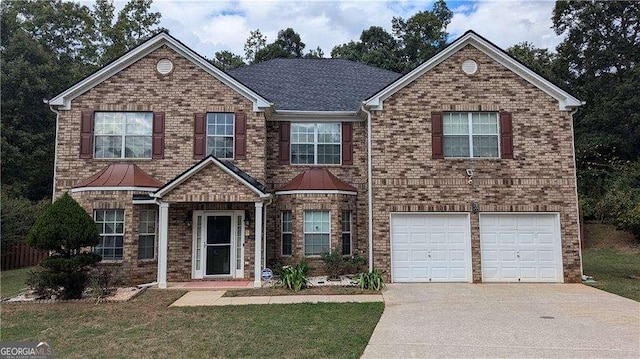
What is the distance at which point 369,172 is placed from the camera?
13.4 m

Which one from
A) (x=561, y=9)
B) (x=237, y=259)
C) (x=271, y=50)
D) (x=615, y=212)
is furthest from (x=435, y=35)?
(x=237, y=259)

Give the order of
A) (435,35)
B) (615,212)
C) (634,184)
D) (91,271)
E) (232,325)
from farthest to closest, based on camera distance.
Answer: (435,35) → (634,184) → (615,212) → (91,271) → (232,325)

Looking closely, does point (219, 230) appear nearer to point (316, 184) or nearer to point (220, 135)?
point (220, 135)

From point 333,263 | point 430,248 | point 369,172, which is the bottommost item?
point 333,263

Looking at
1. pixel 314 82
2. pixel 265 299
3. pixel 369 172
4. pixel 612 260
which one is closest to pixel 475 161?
pixel 369 172

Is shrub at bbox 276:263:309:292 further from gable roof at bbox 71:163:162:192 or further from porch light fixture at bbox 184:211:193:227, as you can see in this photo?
gable roof at bbox 71:163:162:192

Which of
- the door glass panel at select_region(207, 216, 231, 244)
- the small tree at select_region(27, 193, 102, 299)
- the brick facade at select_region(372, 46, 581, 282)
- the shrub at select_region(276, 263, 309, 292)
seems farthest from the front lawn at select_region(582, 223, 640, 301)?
the small tree at select_region(27, 193, 102, 299)

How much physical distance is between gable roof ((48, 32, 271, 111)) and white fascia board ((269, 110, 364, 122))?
1036 millimetres

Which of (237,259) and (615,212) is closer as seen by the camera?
(237,259)

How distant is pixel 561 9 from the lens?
3123 centimetres

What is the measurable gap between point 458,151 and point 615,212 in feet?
41.3

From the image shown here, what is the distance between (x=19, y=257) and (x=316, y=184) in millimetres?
13574

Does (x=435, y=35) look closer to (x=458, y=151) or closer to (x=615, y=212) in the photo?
(x=615, y=212)

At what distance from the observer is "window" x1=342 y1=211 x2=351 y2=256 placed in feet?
46.4
